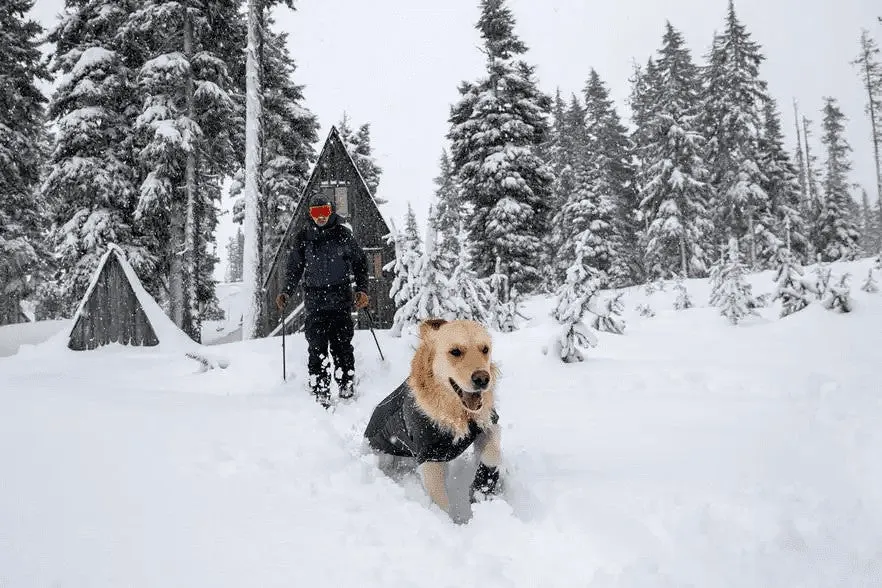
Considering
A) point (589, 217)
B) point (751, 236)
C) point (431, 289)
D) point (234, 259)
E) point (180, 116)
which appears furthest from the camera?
point (234, 259)

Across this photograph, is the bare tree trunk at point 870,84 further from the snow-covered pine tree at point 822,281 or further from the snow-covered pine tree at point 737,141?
the snow-covered pine tree at point 822,281

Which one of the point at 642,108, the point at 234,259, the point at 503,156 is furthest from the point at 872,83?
the point at 234,259

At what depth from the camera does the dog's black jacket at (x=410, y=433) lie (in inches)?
107

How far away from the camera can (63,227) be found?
52.4 feet

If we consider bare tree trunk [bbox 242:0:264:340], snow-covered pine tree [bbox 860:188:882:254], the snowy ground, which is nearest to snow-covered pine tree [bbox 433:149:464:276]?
bare tree trunk [bbox 242:0:264:340]

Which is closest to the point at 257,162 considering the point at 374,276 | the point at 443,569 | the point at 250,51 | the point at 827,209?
the point at 250,51

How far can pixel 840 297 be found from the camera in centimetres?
852

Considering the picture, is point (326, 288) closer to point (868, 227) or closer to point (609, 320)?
point (609, 320)

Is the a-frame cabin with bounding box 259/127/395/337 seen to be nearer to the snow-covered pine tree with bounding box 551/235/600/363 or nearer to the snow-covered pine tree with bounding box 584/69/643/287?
the snow-covered pine tree with bounding box 551/235/600/363

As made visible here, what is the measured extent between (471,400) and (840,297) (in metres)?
8.96

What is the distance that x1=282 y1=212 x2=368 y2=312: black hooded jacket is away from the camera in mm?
5469

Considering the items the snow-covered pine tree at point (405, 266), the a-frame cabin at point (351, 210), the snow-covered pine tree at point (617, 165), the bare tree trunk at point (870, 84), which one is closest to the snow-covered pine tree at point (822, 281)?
the snow-covered pine tree at point (405, 266)

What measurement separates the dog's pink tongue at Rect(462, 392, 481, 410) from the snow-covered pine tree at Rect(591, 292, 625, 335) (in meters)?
7.63

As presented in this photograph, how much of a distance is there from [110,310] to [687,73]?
123 ft
